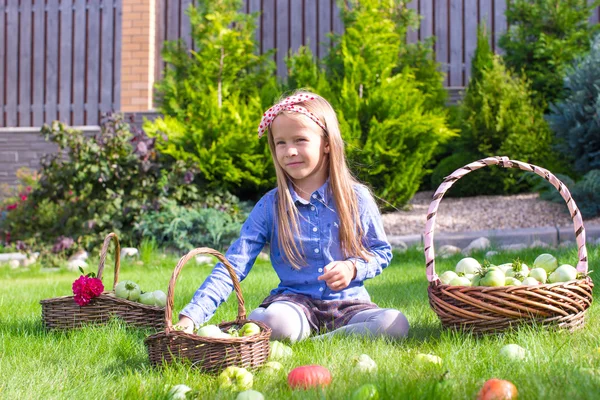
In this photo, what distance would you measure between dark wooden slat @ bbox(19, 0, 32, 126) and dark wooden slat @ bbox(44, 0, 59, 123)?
0.35 metres

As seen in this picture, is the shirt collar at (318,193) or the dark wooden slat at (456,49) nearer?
the shirt collar at (318,193)

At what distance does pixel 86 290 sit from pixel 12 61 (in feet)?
30.3

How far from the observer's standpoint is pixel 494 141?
748 cm

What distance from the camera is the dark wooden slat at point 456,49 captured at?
30.7 ft

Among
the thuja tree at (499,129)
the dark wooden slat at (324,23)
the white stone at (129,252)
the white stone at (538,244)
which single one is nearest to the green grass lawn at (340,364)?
the white stone at (538,244)

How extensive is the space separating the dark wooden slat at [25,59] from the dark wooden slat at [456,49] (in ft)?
21.8

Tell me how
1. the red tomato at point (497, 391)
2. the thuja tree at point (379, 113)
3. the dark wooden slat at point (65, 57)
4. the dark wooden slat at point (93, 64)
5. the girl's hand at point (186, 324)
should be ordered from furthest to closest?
the dark wooden slat at point (65, 57) < the dark wooden slat at point (93, 64) < the thuja tree at point (379, 113) < the girl's hand at point (186, 324) < the red tomato at point (497, 391)

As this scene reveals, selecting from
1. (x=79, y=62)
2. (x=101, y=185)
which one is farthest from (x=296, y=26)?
(x=101, y=185)

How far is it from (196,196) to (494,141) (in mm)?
3365

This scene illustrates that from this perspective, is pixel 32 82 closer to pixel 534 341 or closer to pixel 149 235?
pixel 149 235

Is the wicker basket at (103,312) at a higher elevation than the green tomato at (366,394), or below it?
below

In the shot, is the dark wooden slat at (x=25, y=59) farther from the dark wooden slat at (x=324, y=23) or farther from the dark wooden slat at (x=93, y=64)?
Result: the dark wooden slat at (x=324, y=23)

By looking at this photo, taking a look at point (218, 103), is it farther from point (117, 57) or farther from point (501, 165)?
point (501, 165)

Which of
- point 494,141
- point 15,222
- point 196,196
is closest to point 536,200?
point 494,141
